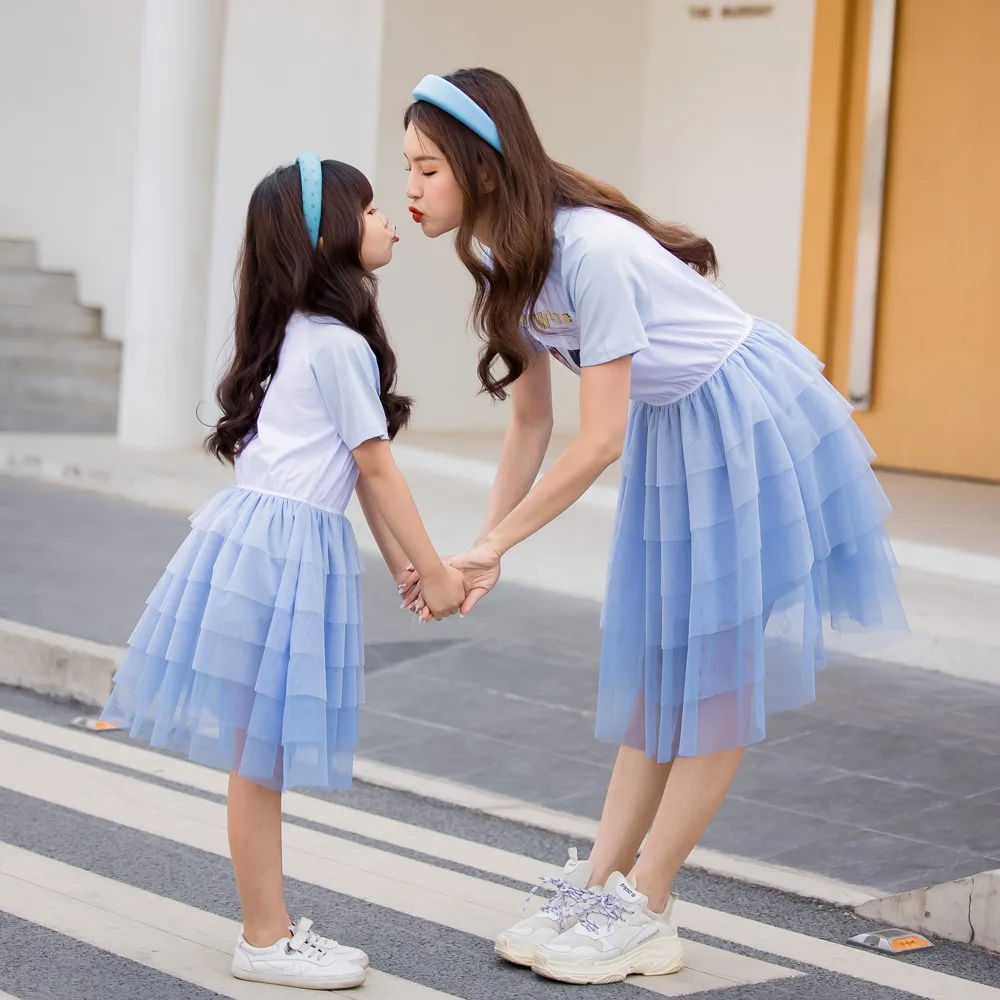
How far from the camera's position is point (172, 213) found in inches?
424

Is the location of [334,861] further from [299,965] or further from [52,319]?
[52,319]

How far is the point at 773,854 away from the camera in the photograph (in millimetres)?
4246

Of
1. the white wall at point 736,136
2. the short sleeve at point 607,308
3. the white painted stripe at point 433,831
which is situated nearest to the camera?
the short sleeve at point 607,308

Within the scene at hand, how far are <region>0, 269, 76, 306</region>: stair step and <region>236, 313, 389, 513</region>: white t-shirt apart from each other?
10.4 metres

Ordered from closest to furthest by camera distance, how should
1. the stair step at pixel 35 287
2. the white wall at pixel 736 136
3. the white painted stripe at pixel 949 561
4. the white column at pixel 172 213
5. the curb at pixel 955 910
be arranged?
the curb at pixel 955 910
the white painted stripe at pixel 949 561
the white column at pixel 172 213
the white wall at pixel 736 136
the stair step at pixel 35 287

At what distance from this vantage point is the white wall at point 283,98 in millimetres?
10984

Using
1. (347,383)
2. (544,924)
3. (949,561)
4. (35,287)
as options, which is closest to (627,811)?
(544,924)

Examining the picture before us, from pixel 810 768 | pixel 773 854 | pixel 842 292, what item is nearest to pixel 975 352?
pixel 842 292

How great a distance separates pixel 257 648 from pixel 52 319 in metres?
10.5

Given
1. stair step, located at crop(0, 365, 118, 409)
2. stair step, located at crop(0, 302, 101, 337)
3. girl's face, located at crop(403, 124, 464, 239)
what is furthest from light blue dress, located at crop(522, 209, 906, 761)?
stair step, located at crop(0, 302, 101, 337)

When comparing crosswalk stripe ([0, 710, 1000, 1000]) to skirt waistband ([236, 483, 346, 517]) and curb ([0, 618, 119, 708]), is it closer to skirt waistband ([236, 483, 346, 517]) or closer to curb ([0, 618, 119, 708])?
curb ([0, 618, 119, 708])

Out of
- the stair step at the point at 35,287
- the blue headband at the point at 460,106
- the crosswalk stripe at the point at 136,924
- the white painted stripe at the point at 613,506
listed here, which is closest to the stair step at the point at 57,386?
the stair step at the point at 35,287

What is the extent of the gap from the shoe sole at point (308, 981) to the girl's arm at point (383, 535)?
2.49ft

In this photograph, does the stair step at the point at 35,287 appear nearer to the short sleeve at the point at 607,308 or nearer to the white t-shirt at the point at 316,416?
the white t-shirt at the point at 316,416
